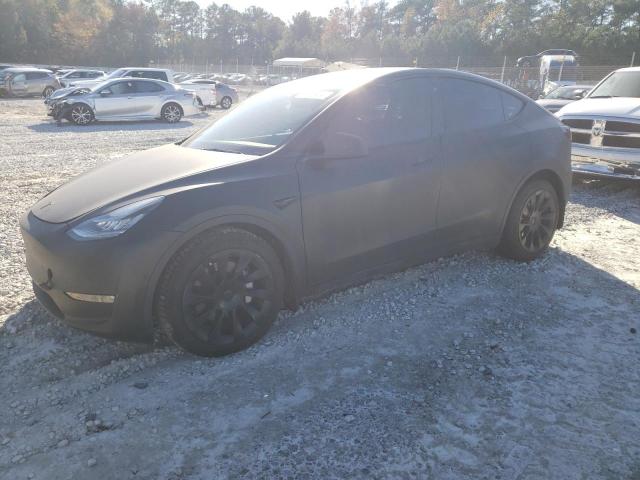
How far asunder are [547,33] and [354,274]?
60043 mm

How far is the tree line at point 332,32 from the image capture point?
51638 millimetres

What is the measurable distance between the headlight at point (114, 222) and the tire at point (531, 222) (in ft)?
10.2

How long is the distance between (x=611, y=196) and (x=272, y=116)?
603 centimetres

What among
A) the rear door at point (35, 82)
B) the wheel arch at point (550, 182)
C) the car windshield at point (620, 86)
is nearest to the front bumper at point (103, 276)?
→ the wheel arch at point (550, 182)

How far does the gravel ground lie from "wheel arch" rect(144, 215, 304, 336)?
34 cm

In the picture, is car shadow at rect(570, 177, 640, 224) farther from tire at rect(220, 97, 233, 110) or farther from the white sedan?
tire at rect(220, 97, 233, 110)

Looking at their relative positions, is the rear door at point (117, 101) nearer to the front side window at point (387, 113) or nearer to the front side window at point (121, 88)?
the front side window at point (121, 88)

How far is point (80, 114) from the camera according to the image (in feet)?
51.2

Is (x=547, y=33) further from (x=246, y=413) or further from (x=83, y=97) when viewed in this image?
(x=246, y=413)

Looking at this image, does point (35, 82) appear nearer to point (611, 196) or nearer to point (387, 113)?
point (611, 196)

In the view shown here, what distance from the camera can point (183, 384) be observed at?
2.88m

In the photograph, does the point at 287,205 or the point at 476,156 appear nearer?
the point at 287,205

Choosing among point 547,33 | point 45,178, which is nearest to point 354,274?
point 45,178

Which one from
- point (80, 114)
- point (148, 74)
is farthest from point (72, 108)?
point (148, 74)
